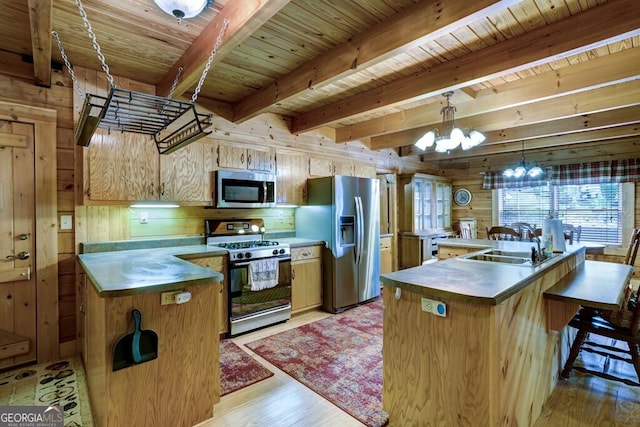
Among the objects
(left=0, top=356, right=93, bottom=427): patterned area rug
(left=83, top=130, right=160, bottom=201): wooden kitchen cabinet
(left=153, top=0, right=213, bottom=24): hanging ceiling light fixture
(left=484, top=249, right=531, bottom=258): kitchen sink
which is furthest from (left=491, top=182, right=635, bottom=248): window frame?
(left=0, top=356, right=93, bottom=427): patterned area rug

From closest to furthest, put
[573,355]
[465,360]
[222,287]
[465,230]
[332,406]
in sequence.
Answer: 1. [465,360]
2. [332,406]
3. [573,355]
4. [222,287]
5. [465,230]

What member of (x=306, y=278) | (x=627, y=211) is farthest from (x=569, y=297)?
(x=627, y=211)

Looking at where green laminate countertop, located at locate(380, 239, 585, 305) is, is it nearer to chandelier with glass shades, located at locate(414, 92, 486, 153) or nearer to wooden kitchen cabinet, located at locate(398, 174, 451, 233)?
chandelier with glass shades, located at locate(414, 92, 486, 153)

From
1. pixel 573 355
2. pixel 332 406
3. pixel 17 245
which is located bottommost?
pixel 332 406

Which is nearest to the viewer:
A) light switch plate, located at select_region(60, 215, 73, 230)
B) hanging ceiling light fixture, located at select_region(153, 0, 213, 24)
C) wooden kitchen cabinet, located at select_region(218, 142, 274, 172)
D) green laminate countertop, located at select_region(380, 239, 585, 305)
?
hanging ceiling light fixture, located at select_region(153, 0, 213, 24)

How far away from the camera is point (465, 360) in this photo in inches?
59.9

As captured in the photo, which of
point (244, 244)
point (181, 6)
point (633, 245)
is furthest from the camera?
point (244, 244)

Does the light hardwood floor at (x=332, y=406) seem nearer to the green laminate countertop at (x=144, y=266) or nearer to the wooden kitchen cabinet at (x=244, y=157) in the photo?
the green laminate countertop at (x=144, y=266)

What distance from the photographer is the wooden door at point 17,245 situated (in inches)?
101

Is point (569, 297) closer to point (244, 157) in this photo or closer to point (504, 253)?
point (504, 253)

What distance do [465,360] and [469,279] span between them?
44 cm

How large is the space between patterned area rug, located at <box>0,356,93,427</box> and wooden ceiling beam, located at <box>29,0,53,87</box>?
92.7 inches

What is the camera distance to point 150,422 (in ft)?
5.77

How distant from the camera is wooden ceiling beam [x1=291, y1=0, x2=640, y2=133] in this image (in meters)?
1.89
